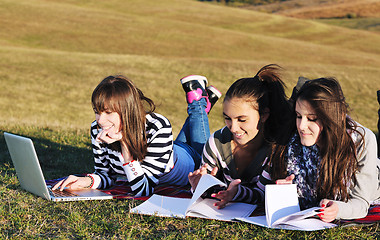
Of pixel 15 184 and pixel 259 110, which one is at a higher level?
pixel 259 110

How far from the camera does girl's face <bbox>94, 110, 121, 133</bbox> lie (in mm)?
4113

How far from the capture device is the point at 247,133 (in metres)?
4.07

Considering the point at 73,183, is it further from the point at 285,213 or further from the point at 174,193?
the point at 285,213

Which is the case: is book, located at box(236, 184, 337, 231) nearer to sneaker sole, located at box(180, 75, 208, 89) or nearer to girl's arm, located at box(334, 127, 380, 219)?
girl's arm, located at box(334, 127, 380, 219)

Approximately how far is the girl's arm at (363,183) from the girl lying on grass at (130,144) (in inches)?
70.5

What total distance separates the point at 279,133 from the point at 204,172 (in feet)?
2.51

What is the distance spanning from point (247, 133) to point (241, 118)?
0.62 ft

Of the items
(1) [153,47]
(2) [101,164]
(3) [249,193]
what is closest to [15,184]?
(2) [101,164]

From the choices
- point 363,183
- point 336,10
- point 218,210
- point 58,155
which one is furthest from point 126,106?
point 336,10

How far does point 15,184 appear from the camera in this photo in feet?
14.5

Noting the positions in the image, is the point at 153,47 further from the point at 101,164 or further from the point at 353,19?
the point at 353,19

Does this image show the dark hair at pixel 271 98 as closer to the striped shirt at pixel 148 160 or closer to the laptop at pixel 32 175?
the striped shirt at pixel 148 160

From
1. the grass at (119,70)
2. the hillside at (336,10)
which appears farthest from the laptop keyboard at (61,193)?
the hillside at (336,10)

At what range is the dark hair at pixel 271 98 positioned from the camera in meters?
4.03
